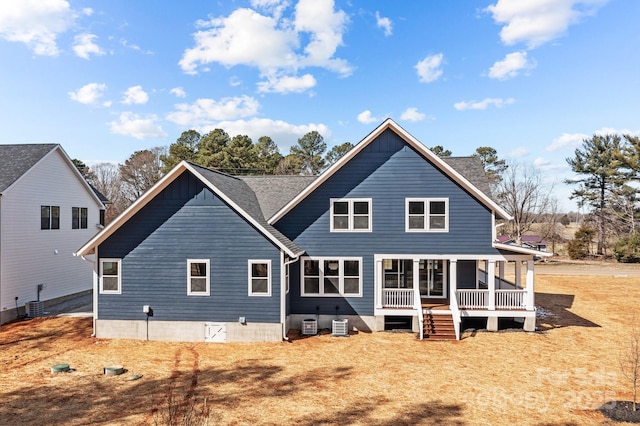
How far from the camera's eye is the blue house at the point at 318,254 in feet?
57.3

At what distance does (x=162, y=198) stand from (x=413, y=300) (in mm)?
12744

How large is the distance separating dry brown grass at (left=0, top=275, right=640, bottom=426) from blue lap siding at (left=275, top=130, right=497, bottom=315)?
2.83 metres

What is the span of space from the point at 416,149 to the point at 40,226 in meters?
21.6

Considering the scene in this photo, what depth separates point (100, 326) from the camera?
1792 centimetres

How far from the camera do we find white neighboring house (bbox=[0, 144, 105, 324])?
20848 millimetres

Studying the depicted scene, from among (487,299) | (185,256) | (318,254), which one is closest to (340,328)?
(318,254)

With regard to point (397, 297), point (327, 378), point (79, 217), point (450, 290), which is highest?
point (79, 217)

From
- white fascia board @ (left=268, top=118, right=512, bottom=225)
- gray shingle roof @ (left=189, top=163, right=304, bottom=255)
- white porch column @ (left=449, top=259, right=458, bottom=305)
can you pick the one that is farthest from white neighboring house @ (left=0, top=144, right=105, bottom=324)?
white porch column @ (left=449, top=259, right=458, bottom=305)

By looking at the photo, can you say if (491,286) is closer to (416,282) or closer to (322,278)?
(416,282)

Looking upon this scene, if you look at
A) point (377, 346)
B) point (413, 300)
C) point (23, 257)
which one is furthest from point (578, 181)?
point (23, 257)

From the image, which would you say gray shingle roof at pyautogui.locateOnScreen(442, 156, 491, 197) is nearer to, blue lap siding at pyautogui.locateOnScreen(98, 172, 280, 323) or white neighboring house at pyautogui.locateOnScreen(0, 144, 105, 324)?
blue lap siding at pyautogui.locateOnScreen(98, 172, 280, 323)

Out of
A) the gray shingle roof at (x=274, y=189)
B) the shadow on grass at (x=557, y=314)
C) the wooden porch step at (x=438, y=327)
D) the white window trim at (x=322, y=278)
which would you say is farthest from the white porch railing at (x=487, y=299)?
the gray shingle roof at (x=274, y=189)

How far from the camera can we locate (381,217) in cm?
1938

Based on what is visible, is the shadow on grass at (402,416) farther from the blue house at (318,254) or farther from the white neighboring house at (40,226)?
the white neighboring house at (40,226)
